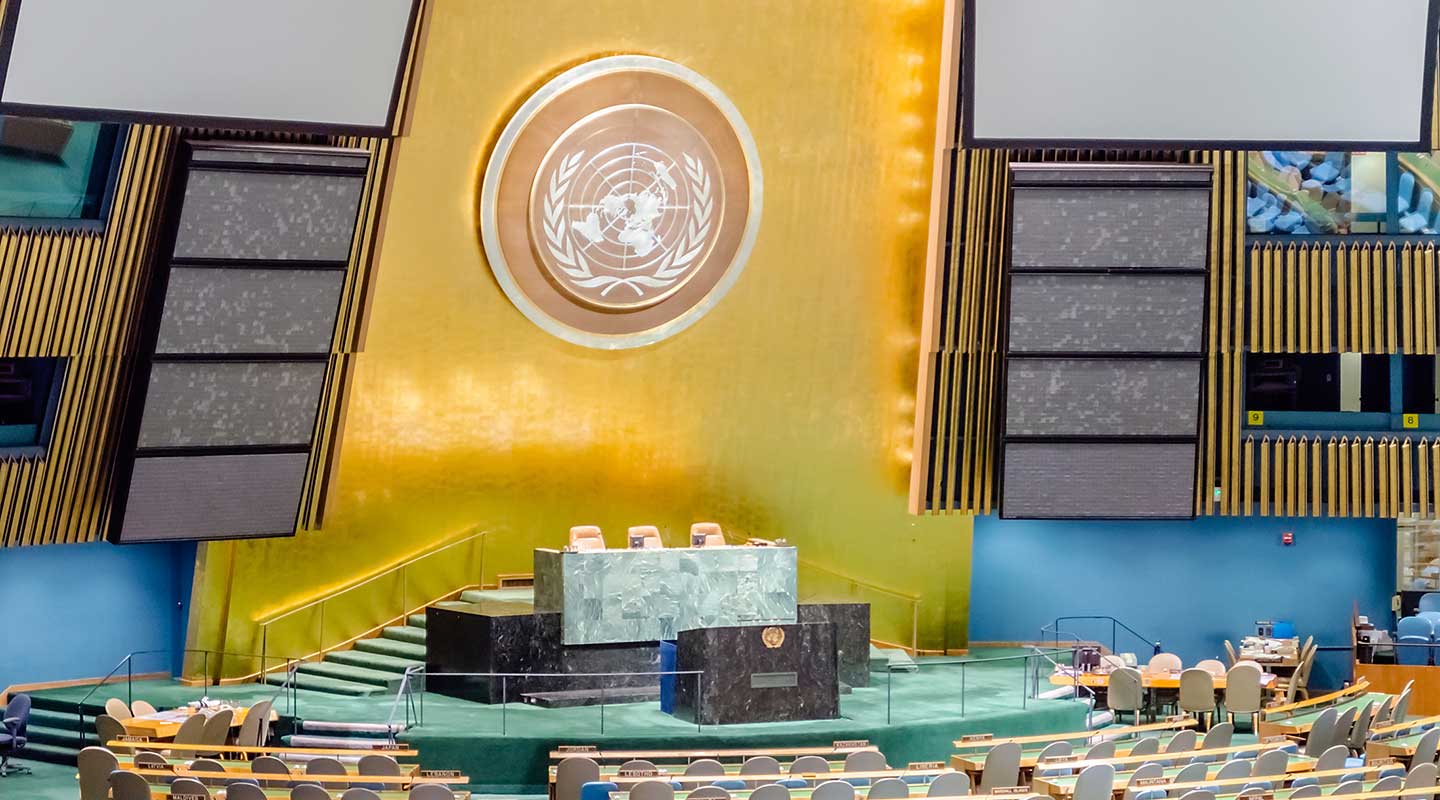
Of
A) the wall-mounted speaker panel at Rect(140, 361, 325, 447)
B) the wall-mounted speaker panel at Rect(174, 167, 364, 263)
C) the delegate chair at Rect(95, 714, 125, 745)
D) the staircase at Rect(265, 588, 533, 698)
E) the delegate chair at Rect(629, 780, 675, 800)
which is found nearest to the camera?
the delegate chair at Rect(629, 780, 675, 800)

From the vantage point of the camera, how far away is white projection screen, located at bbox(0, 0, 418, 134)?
1284 centimetres

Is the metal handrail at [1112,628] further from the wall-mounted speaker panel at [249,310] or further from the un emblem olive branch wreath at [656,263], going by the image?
the wall-mounted speaker panel at [249,310]

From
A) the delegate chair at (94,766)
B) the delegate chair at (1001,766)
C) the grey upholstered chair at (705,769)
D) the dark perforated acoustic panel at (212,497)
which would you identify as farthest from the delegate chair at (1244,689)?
the delegate chair at (94,766)

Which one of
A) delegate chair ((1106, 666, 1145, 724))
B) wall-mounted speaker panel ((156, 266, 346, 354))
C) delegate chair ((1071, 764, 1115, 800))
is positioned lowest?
delegate chair ((1071, 764, 1115, 800))

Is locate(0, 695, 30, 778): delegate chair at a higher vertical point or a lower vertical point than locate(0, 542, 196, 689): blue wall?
lower

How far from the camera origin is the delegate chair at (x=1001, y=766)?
39.1 ft

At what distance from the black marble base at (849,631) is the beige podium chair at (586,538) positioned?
6.37ft

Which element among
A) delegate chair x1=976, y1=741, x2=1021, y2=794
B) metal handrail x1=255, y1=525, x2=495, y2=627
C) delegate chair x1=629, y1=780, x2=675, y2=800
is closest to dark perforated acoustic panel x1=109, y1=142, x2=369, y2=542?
metal handrail x1=255, y1=525, x2=495, y2=627

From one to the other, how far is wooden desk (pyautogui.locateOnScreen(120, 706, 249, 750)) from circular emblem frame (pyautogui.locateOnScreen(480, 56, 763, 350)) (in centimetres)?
490

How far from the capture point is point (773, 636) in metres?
14.6

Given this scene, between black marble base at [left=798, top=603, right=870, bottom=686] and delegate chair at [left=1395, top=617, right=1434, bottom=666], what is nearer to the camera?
black marble base at [left=798, top=603, right=870, bottom=686]

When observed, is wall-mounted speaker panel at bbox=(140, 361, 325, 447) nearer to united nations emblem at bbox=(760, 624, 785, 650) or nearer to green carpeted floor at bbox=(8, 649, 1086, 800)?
green carpeted floor at bbox=(8, 649, 1086, 800)

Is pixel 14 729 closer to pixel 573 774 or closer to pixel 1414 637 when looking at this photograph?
pixel 573 774

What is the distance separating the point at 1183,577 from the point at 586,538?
6.93 metres
